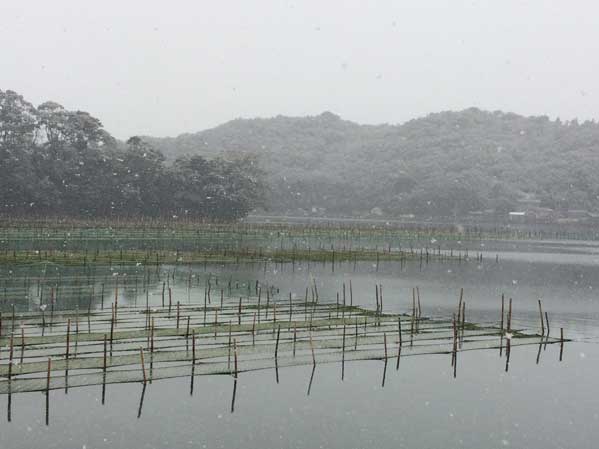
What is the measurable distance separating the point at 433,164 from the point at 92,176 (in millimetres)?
76931

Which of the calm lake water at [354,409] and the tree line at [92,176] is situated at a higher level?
the tree line at [92,176]

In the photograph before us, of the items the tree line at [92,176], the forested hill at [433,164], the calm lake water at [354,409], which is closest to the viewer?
the calm lake water at [354,409]

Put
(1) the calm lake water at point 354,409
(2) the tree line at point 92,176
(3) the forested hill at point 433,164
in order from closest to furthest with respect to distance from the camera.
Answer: (1) the calm lake water at point 354,409
(2) the tree line at point 92,176
(3) the forested hill at point 433,164

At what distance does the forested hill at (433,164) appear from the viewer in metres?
125

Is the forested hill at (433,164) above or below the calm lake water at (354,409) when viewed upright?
above

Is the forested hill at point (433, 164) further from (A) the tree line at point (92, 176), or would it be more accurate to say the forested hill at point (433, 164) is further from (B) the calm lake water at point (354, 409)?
(B) the calm lake water at point (354, 409)

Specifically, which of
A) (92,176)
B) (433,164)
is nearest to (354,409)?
(92,176)

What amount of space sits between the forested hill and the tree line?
24578 millimetres

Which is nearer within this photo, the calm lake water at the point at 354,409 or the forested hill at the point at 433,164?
the calm lake water at the point at 354,409

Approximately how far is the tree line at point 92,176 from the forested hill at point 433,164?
2458cm

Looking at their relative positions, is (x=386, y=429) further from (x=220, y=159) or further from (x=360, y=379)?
(x=220, y=159)

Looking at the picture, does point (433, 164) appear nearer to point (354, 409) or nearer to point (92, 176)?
point (92, 176)

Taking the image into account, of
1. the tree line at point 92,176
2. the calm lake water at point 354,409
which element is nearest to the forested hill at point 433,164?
the tree line at point 92,176

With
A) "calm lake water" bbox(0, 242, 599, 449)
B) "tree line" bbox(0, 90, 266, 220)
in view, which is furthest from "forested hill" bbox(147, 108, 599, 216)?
"calm lake water" bbox(0, 242, 599, 449)
